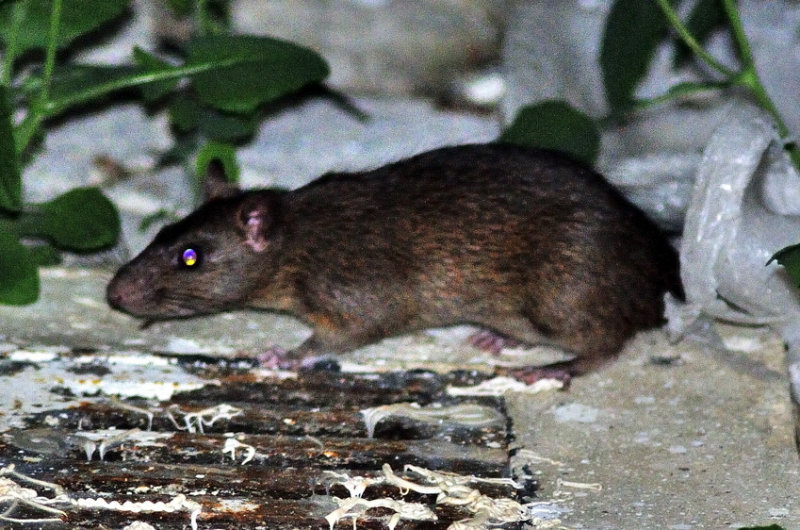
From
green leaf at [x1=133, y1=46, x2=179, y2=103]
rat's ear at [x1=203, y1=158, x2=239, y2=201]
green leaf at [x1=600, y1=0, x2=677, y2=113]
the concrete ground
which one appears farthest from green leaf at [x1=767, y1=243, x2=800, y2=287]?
green leaf at [x1=133, y1=46, x2=179, y2=103]

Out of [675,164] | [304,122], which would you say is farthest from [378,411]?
[304,122]

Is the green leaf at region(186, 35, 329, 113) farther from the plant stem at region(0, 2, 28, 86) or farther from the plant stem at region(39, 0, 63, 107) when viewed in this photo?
the plant stem at region(0, 2, 28, 86)

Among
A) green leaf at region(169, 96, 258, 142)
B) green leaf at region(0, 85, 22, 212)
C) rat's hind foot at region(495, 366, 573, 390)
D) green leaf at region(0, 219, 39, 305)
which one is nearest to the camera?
green leaf at region(0, 85, 22, 212)

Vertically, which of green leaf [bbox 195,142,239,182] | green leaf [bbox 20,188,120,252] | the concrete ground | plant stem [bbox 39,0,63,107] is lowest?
the concrete ground

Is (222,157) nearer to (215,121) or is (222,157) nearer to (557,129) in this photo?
(215,121)

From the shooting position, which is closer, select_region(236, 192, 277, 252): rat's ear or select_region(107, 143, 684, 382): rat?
select_region(107, 143, 684, 382): rat

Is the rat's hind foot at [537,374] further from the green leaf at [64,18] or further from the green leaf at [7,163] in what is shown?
the green leaf at [64,18]

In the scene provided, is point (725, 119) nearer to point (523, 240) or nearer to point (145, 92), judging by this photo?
point (523, 240)

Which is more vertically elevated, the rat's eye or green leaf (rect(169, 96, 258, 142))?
green leaf (rect(169, 96, 258, 142))
